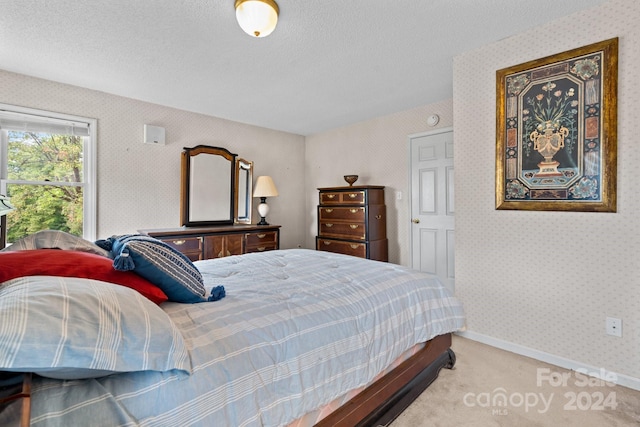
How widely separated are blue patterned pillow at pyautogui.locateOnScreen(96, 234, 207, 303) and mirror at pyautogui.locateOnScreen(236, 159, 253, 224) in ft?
10.4

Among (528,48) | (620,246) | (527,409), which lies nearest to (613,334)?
(620,246)

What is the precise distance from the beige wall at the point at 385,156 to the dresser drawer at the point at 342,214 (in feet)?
1.71

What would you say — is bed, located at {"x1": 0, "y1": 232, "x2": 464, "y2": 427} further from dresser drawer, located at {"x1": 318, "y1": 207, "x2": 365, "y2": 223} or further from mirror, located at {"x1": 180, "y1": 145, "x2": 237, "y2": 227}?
mirror, located at {"x1": 180, "y1": 145, "x2": 237, "y2": 227}

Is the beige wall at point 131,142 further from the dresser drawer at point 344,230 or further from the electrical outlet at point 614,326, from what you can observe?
the electrical outlet at point 614,326

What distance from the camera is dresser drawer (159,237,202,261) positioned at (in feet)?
11.4

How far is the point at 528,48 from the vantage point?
7.57 ft

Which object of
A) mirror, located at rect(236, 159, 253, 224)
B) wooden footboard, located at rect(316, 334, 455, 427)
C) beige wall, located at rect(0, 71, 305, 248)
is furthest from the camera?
mirror, located at rect(236, 159, 253, 224)

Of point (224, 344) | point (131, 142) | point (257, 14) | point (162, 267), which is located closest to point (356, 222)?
point (257, 14)

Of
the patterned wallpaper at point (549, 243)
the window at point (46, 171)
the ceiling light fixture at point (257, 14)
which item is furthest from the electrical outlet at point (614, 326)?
the window at point (46, 171)

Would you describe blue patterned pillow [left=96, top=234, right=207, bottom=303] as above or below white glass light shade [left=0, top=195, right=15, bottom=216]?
below

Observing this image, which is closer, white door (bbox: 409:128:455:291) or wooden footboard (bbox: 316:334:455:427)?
wooden footboard (bbox: 316:334:455:427)

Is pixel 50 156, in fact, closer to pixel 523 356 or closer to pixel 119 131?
pixel 119 131

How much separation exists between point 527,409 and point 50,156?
4.69 meters

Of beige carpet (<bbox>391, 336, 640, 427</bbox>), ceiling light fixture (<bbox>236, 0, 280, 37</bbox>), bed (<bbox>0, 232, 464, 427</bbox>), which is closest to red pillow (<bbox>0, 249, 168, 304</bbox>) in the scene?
bed (<bbox>0, 232, 464, 427</bbox>)
